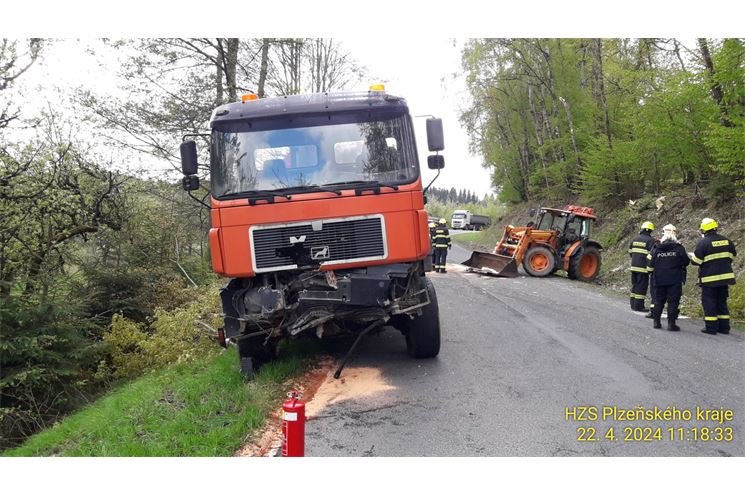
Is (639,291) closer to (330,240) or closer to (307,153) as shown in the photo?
(330,240)

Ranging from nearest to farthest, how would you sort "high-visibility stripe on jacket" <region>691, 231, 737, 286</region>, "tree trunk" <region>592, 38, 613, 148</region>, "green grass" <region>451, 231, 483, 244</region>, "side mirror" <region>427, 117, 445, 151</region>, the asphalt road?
1. the asphalt road
2. "side mirror" <region>427, 117, 445, 151</region>
3. "high-visibility stripe on jacket" <region>691, 231, 737, 286</region>
4. "tree trunk" <region>592, 38, 613, 148</region>
5. "green grass" <region>451, 231, 483, 244</region>

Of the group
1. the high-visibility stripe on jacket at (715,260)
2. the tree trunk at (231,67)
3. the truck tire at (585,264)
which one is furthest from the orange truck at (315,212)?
the tree trunk at (231,67)

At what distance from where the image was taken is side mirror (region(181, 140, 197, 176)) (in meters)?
5.18

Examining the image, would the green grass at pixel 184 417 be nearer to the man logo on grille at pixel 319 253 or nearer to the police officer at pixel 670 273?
the man logo on grille at pixel 319 253

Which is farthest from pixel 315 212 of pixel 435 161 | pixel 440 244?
pixel 440 244

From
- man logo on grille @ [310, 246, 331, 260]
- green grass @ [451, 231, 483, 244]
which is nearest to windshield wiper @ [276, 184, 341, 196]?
man logo on grille @ [310, 246, 331, 260]

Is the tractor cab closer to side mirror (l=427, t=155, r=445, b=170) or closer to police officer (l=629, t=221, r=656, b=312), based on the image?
police officer (l=629, t=221, r=656, b=312)

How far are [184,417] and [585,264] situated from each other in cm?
1079

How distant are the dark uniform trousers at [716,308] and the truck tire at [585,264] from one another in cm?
579

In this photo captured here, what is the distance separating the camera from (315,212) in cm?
473

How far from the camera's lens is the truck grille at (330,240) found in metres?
4.77

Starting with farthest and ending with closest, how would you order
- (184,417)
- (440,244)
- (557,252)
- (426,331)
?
(440,244) → (557,252) → (426,331) → (184,417)

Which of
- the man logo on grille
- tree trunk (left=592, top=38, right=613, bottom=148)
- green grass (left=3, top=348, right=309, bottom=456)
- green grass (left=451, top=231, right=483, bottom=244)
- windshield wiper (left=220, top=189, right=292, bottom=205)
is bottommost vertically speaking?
green grass (left=451, top=231, right=483, bottom=244)

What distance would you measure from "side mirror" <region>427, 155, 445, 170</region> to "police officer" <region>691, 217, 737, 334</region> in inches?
148
